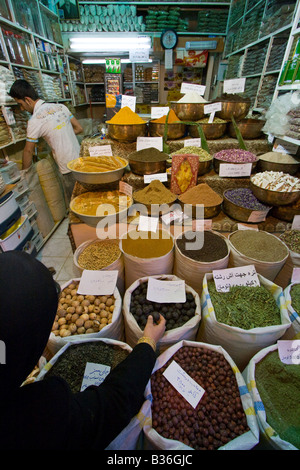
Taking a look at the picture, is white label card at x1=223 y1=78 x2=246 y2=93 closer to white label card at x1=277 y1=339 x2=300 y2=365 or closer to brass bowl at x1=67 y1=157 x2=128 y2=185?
brass bowl at x1=67 y1=157 x2=128 y2=185

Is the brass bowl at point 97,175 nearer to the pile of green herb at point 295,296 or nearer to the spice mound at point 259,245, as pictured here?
the spice mound at point 259,245

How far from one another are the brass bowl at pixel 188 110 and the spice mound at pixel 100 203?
2.93ft

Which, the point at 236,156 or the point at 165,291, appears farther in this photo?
the point at 236,156

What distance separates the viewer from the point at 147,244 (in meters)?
1.41

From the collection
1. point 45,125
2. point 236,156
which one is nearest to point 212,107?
point 236,156

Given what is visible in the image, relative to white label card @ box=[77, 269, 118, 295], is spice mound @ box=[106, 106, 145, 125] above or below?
above

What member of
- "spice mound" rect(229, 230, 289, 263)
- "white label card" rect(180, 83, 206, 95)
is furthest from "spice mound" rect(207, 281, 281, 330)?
"white label card" rect(180, 83, 206, 95)

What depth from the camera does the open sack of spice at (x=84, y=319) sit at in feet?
3.42

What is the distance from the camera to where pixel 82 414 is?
1.74 feet

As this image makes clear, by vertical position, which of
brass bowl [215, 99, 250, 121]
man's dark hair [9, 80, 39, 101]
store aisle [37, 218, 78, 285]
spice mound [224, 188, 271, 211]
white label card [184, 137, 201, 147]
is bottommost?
store aisle [37, 218, 78, 285]

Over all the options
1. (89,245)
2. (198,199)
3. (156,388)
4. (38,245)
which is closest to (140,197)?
(198,199)

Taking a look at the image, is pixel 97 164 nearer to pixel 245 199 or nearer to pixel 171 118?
pixel 171 118

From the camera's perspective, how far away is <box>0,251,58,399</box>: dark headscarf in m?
0.44

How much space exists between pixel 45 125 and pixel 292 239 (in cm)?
277
